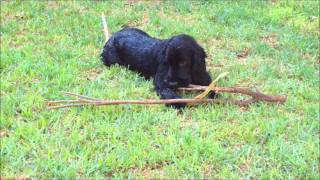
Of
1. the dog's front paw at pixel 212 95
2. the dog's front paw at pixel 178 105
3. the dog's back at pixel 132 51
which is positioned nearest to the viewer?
the dog's front paw at pixel 178 105

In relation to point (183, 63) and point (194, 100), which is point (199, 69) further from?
point (194, 100)

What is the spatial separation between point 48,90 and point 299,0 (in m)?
5.22

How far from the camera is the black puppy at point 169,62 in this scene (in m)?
5.40

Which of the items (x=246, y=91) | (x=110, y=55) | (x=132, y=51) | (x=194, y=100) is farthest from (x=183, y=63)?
(x=110, y=55)

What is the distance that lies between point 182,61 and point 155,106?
52 centimetres

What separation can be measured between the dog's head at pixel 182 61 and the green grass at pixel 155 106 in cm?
31

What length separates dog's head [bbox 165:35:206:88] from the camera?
5.39m

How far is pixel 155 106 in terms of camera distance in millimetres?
5305

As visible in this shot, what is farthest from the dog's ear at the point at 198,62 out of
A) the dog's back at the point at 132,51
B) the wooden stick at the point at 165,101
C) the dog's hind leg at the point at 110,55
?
the dog's hind leg at the point at 110,55

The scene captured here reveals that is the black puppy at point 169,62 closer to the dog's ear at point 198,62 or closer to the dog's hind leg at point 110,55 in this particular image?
the dog's ear at point 198,62

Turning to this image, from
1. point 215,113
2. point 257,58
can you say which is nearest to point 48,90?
point 215,113

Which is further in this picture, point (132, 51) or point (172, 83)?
point (132, 51)

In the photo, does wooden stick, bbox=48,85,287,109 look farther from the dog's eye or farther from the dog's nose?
the dog's eye

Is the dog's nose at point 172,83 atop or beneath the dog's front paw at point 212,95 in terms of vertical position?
atop
